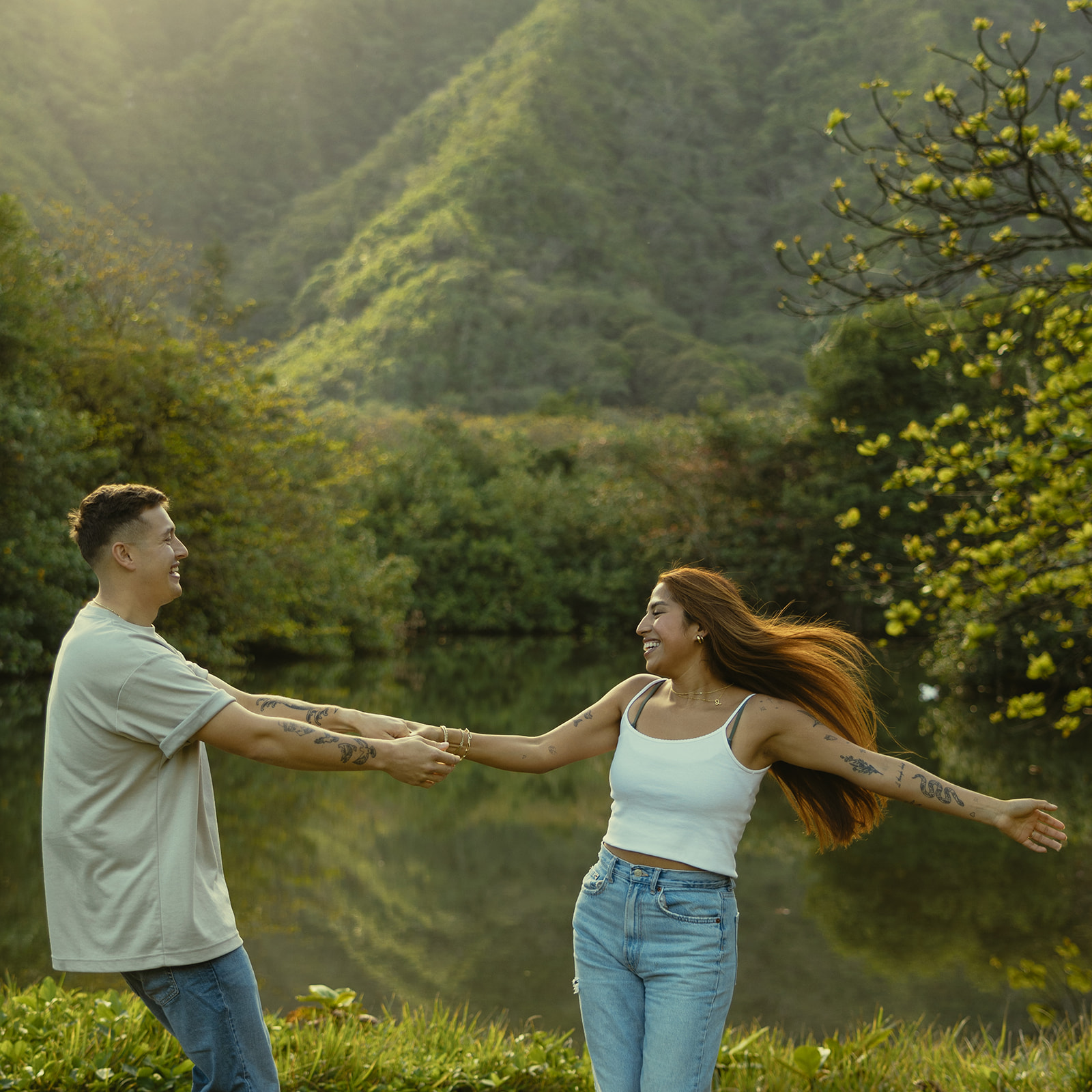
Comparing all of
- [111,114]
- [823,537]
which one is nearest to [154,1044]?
[823,537]

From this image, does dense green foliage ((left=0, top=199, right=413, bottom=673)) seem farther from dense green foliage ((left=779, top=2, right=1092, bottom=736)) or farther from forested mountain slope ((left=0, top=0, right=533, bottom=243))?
Result: forested mountain slope ((left=0, top=0, right=533, bottom=243))

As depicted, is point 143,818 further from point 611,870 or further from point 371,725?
point 611,870

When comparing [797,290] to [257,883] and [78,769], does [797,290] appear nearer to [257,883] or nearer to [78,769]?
[257,883]

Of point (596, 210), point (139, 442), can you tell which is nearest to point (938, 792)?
point (139, 442)

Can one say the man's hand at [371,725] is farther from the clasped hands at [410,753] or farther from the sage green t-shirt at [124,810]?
the sage green t-shirt at [124,810]

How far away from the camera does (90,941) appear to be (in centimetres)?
278

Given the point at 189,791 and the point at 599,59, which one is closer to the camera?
the point at 189,791

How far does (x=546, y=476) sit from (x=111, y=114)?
7035 centimetres

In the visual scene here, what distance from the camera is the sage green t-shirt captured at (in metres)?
2.75

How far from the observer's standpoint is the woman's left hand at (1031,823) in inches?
119

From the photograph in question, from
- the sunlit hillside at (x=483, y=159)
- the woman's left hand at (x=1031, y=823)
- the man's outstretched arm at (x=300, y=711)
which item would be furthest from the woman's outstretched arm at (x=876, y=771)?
the sunlit hillside at (x=483, y=159)

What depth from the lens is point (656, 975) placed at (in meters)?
2.92

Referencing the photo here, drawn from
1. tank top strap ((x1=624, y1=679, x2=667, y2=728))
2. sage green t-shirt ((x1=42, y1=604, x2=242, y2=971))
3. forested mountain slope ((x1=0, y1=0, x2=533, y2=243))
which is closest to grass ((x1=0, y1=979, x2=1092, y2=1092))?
sage green t-shirt ((x1=42, y1=604, x2=242, y2=971))

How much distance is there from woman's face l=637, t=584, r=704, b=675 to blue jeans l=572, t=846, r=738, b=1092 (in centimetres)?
60
